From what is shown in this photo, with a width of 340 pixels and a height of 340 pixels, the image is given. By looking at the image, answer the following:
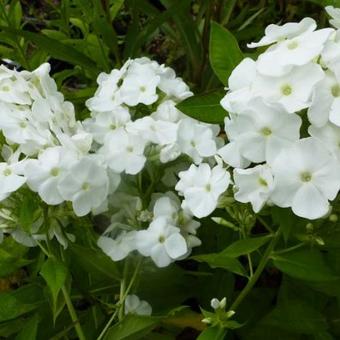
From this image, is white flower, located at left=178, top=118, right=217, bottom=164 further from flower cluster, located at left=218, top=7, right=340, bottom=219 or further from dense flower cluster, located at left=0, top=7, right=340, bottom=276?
flower cluster, located at left=218, top=7, right=340, bottom=219

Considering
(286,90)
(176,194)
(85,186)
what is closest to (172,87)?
(176,194)

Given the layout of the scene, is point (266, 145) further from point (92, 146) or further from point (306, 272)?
point (92, 146)

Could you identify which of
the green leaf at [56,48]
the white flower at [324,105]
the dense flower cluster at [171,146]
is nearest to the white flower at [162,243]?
the dense flower cluster at [171,146]

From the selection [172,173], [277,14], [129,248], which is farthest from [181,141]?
[277,14]

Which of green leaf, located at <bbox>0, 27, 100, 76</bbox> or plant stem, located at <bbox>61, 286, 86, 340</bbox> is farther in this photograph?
green leaf, located at <bbox>0, 27, 100, 76</bbox>

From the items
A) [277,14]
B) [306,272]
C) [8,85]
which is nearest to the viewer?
[306,272]

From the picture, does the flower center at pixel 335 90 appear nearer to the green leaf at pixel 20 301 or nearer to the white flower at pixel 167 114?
the white flower at pixel 167 114

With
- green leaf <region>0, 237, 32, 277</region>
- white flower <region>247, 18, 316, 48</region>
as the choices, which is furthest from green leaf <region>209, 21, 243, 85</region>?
green leaf <region>0, 237, 32, 277</region>
